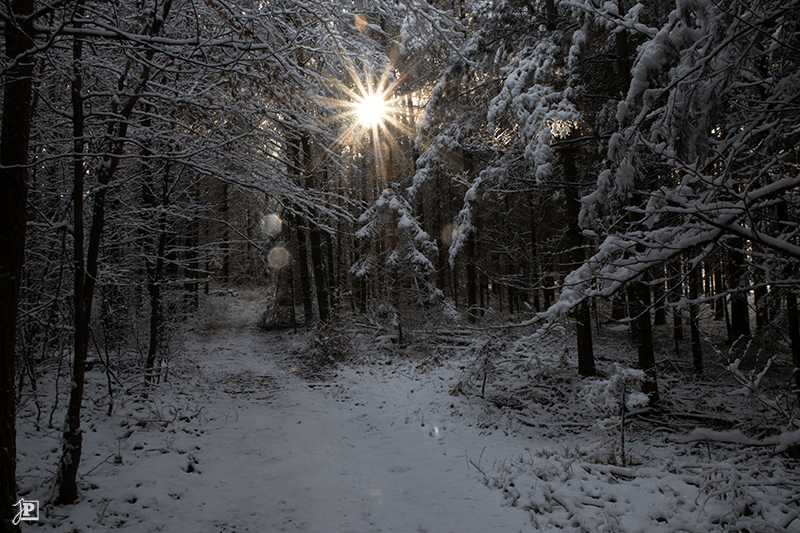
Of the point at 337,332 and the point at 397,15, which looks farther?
the point at 337,332

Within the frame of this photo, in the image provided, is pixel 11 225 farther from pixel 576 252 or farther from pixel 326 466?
pixel 576 252

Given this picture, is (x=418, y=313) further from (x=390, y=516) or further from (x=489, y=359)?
(x=390, y=516)

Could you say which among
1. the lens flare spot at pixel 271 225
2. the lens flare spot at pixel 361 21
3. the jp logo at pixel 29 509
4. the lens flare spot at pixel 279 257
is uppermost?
the lens flare spot at pixel 271 225

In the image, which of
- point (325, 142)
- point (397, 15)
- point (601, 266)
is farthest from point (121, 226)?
point (601, 266)

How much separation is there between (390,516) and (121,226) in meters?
6.51

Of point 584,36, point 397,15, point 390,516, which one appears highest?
point 584,36

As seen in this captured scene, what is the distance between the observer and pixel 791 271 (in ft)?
14.7

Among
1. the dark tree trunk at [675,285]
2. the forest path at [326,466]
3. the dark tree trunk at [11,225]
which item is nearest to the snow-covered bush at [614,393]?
the dark tree trunk at [675,285]

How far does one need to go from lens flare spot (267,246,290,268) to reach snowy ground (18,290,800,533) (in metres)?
8.64

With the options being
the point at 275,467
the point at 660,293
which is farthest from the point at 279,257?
the point at 660,293

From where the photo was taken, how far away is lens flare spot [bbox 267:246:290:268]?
17406mm

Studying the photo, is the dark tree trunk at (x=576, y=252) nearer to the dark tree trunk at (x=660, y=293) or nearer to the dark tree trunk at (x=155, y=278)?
the dark tree trunk at (x=660, y=293)

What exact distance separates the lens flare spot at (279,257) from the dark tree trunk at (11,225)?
14153 mm

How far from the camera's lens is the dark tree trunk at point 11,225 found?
3016mm
